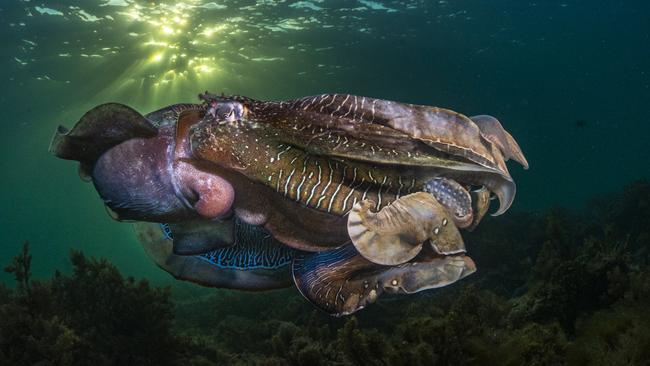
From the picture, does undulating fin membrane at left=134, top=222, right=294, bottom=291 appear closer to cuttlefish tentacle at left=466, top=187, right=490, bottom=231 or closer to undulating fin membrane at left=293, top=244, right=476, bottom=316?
undulating fin membrane at left=293, top=244, right=476, bottom=316

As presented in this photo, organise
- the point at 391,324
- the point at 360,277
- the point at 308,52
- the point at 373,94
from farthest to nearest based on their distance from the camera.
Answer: the point at 373,94 < the point at 308,52 < the point at 391,324 < the point at 360,277

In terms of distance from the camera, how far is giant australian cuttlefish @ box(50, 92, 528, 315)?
76.1 inches

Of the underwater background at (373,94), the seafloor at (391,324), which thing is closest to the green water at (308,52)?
the underwater background at (373,94)

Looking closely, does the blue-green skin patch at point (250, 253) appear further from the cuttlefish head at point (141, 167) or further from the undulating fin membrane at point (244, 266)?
the cuttlefish head at point (141, 167)

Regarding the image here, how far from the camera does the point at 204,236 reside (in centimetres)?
239

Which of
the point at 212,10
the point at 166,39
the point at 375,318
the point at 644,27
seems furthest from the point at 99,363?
the point at 644,27

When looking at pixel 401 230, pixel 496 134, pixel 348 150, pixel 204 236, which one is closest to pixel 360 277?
pixel 401 230

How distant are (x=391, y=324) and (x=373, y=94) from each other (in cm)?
2886

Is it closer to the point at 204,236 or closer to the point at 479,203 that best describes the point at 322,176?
the point at 204,236

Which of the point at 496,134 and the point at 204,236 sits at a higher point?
the point at 496,134

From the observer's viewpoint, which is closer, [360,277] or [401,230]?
[401,230]

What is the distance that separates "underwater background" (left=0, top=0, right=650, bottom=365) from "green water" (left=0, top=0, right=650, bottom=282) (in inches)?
6.4

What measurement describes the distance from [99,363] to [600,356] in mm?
6294

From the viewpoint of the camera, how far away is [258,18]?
66.5 ft
